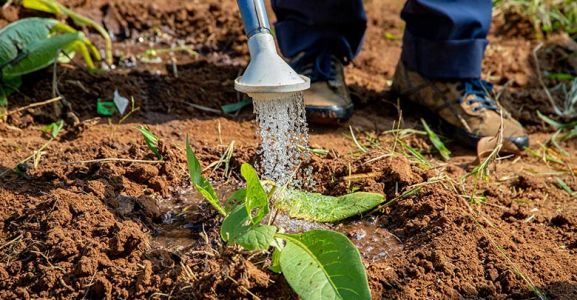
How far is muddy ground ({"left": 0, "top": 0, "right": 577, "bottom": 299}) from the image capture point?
1.87m

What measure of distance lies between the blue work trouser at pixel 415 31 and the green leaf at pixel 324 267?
4.65 feet

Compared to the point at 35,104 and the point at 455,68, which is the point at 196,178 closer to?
the point at 35,104

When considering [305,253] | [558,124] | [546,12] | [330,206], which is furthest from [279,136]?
[546,12]

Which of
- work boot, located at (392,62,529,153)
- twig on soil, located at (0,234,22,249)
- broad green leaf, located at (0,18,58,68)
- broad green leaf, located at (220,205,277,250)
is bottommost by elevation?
work boot, located at (392,62,529,153)

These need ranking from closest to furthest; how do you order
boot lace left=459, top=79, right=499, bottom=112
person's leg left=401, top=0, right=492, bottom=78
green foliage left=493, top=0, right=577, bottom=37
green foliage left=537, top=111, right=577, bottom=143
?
A: person's leg left=401, top=0, right=492, bottom=78 < boot lace left=459, top=79, right=499, bottom=112 < green foliage left=537, top=111, right=577, bottom=143 < green foliage left=493, top=0, right=577, bottom=37

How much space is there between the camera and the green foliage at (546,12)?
418cm

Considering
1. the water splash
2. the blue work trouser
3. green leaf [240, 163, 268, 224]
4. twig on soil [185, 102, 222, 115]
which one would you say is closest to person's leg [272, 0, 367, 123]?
the blue work trouser

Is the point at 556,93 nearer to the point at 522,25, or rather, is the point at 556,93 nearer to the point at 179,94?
the point at 522,25

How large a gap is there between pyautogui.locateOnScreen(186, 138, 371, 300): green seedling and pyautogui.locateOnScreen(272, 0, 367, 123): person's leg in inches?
46.1

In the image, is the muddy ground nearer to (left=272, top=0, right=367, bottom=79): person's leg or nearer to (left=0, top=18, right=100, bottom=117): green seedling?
(left=0, top=18, right=100, bottom=117): green seedling

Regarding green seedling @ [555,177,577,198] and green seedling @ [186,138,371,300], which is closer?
green seedling @ [186,138,371,300]

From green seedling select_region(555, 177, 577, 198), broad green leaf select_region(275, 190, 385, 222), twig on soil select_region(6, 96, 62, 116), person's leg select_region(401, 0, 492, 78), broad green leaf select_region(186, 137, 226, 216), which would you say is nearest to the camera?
broad green leaf select_region(186, 137, 226, 216)

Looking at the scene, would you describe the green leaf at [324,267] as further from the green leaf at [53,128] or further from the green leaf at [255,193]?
the green leaf at [53,128]

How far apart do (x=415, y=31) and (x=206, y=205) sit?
1.28 m
